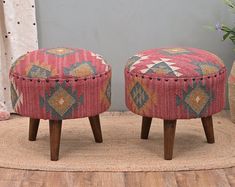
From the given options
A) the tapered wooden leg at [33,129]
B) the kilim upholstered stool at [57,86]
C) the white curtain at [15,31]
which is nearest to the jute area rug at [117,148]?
the tapered wooden leg at [33,129]

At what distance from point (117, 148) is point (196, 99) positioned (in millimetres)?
436

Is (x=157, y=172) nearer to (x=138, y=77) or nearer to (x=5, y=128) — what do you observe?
(x=138, y=77)

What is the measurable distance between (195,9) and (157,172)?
41.7 inches

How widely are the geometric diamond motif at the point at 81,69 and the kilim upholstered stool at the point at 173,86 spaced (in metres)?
0.16

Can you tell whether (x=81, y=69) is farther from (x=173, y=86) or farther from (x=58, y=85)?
(x=173, y=86)

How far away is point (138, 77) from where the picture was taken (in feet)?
8.02

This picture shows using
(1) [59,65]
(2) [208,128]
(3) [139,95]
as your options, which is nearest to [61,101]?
(1) [59,65]

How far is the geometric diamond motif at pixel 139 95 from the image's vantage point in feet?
8.00

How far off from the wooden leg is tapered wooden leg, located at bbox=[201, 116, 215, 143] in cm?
23

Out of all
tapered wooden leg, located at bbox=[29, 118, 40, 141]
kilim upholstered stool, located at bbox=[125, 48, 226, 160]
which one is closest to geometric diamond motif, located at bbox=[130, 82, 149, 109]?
kilim upholstered stool, located at bbox=[125, 48, 226, 160]

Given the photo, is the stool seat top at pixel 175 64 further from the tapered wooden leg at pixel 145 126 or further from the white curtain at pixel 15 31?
the white curtain at pixel 15 31

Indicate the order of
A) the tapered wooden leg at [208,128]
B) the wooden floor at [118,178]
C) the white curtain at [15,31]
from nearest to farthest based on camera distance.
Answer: the wooden floor at [118,178], the tapered wooden leg at [208,128], the white curtain at [15,31]

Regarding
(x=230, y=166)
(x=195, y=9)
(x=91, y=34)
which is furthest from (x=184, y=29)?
(x=230, y=166)

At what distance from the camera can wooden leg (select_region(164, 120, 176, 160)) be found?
2459 millimetres
